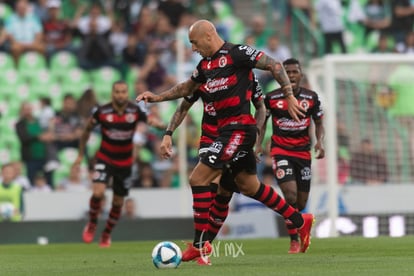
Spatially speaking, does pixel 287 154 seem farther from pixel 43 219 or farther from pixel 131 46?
pixel 131 46

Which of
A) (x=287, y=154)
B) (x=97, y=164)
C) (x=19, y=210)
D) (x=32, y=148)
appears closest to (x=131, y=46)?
(x=32, y=148)

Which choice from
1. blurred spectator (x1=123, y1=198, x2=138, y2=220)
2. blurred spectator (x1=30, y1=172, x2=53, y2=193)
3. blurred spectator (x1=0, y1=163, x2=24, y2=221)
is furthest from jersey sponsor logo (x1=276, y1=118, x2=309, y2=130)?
blurred spectator (x1=30, y1=172, x2=53, y2=193)

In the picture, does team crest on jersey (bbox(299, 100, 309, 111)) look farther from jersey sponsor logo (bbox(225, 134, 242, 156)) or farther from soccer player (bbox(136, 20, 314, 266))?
jersey sponsor logo (bbox(225, 134, 242, 156))

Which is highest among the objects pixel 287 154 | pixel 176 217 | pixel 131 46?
pixel 131 46

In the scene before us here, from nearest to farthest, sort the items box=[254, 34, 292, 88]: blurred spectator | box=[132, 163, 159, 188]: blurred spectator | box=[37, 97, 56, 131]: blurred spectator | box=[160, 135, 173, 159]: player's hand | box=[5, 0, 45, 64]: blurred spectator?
box=[160, 135, 173, 159]: player's hand
box=[132, 163, 159, 188]: blurred spectator
box=[37, 97, 56, 131]: blurred spectator
box=[254, 34, 292, 88]: blurred spectator
box=[5, 0, 45, 64]: blurred spectator

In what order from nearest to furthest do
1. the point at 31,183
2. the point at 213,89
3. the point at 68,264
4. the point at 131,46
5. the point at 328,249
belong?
the point at 213,89, the point at 68,264, the point at 328,249, the point at 31,183, the point at 131,46

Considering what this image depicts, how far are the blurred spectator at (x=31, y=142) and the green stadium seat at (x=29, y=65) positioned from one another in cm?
166

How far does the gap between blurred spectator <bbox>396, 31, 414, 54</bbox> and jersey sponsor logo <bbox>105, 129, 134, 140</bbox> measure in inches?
410

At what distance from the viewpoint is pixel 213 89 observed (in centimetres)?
1109

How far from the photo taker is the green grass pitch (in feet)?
33.4

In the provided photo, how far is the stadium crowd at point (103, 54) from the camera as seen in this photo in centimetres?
2197

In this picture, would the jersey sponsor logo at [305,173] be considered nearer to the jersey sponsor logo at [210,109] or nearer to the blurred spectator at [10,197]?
the jersey sponsor logo at [210,109]

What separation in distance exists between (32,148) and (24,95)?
171cm

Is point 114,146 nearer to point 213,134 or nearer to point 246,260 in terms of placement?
point 213,134
